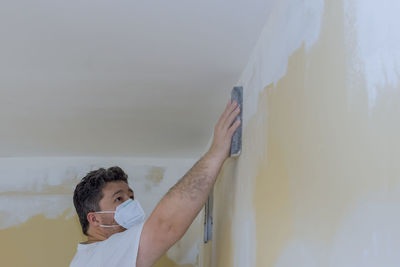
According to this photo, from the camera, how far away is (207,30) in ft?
4.21

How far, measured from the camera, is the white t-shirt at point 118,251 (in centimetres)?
152

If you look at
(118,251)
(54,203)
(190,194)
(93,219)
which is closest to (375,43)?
(190,194)

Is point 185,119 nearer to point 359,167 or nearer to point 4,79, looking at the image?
point 4,79

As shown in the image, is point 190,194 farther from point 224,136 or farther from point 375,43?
point 375,43

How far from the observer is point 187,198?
1.50 metres

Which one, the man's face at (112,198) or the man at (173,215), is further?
the man's face at (112,198)

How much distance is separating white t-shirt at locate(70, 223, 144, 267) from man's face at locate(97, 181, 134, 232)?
202 millimetres

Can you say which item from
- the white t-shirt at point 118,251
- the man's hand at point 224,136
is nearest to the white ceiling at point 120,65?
the man's hand at point 224,136

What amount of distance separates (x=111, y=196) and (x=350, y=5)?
1.63 meters

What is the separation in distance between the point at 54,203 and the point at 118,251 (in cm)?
171

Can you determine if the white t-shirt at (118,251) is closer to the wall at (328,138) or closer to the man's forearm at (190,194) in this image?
the man's forearm at (190,194)

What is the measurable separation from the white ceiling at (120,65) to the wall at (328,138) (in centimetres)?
24

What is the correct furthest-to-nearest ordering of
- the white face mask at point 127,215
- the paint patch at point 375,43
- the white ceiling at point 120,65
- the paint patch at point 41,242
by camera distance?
the paint patch at point 41,242 < the white face mask at point 127,215 < the white ceiling at point 120,65 < the paint patch at point 375,43

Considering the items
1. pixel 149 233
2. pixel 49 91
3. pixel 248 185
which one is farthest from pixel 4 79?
pixel 248 185
